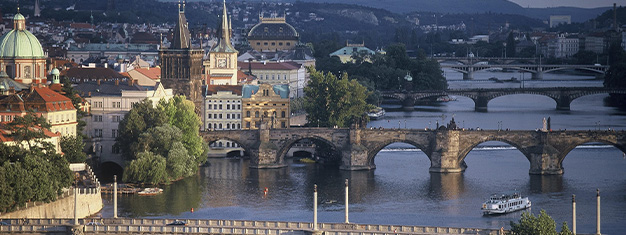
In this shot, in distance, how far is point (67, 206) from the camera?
7988cm

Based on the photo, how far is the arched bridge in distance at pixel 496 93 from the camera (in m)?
153

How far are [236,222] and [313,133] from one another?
3639 centimetres

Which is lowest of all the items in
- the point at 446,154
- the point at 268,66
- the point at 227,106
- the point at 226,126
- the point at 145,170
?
the point at 145,170

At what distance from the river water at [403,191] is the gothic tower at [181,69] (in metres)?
7.17

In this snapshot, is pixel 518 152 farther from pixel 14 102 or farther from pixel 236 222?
pixel 236 222

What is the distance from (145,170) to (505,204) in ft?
71.5

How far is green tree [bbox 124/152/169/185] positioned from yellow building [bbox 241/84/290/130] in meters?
20.5

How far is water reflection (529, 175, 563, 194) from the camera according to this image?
309ft

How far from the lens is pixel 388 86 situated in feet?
552

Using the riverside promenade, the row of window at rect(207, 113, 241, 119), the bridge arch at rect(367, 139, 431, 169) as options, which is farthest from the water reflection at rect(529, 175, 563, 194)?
the riverside promenade

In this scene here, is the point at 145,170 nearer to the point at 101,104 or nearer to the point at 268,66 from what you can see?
the point at 101,104

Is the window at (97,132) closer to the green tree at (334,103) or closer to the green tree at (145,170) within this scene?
the green tree at (145,170)

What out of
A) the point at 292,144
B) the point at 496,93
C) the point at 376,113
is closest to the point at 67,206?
the point at 292,144

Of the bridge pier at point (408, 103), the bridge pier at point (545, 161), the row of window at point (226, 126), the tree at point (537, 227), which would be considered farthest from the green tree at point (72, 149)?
the bridge pier at point (408, 103)
